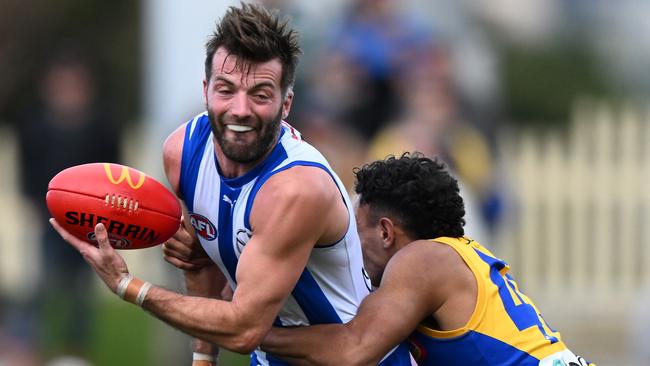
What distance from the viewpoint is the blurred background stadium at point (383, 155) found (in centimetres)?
1074

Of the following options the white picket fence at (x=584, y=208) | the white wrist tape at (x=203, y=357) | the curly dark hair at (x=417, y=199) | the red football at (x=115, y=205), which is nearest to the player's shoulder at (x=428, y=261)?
the curly dark hair at (x=417, y=199)

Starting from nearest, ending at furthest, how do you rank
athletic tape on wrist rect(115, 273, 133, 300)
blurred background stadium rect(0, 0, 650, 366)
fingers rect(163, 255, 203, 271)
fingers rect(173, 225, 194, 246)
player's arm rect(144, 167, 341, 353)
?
player's arm rect(144, 167, 341, 353), athletic tape on wrist rect(115, 273, 133, 300), fingers rect(173, 225, 194, 246), fingers rect(163, 255, 203, 271), blurred background stadium rect(0, 0, 650, 366)

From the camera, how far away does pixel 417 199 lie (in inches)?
240

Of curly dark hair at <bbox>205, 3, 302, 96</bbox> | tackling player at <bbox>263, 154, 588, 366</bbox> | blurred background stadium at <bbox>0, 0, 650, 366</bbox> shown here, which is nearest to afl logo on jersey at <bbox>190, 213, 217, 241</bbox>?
tackling player at <bbox>263, 154, 588, 366</bbox>

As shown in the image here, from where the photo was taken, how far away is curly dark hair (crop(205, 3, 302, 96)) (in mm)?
5621

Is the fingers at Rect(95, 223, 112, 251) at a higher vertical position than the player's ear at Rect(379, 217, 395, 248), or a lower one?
higher

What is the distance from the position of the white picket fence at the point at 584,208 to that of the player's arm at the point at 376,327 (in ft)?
27.9

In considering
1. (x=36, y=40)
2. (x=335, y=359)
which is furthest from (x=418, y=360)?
(x=36, y=40)

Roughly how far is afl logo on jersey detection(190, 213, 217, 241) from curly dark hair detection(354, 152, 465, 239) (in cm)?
73

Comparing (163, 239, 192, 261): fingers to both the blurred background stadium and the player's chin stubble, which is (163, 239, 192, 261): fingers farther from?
the blurred background stadium

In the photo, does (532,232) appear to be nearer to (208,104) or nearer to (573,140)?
(573,140)

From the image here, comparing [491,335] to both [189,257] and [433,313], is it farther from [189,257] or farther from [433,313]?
[189,257]

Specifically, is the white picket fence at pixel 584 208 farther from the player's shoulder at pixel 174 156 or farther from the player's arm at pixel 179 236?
the player's shoulder at pixel 174 156

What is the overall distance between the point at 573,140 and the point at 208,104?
30.4 feet
